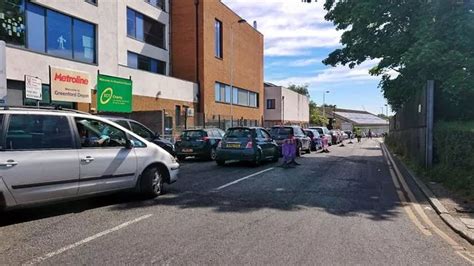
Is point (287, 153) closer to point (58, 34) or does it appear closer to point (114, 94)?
point (114, 94)

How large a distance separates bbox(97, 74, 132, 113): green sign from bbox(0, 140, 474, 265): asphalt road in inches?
641

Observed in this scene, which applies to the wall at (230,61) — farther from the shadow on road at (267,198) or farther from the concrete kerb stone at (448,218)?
the concrete kerb stone at (448,218)

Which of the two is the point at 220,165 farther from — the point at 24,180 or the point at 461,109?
the point at 24,180

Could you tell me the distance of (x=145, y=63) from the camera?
3481 cm

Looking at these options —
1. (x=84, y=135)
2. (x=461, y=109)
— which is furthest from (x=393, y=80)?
(x=84, y=135)

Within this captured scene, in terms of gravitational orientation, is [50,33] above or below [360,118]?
above

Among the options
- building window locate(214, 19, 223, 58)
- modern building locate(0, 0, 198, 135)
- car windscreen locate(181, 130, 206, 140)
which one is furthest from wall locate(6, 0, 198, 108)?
car windscreen locate(181, 130, 206, 140)

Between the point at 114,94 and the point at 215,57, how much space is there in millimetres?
16912

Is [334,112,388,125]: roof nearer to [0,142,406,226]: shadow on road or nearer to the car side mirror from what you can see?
[0,142,406,226]: shadow on road

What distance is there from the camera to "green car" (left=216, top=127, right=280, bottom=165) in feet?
56.1

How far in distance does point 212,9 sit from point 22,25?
22626 millimetres

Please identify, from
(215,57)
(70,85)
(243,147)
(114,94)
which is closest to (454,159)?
(243,147)

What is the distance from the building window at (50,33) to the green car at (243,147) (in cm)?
1059

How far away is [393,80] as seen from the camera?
86.0 ft
